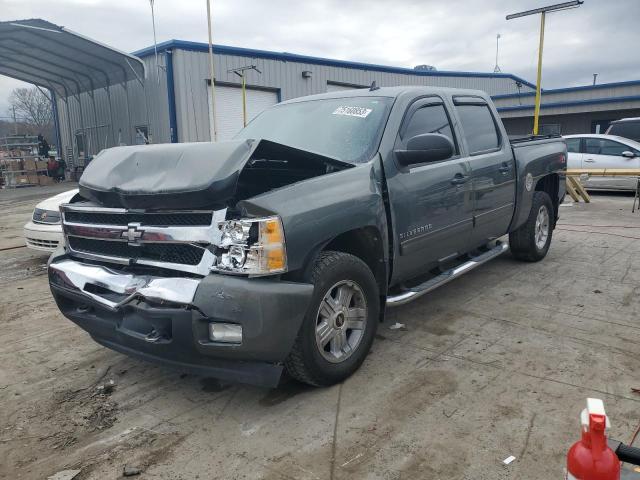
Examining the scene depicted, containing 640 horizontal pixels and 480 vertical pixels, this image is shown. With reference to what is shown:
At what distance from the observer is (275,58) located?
2027 cm

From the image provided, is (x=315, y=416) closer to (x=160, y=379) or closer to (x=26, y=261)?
(x=160, y=379)

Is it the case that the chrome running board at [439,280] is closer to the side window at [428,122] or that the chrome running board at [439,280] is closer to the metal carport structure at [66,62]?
the side window at [428,122]

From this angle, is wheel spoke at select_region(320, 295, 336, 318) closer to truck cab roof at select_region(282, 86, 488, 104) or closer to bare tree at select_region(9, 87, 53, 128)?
truck cab roof at select_region(282, 86, 488, 104)

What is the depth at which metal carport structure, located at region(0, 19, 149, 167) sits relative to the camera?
1559cm

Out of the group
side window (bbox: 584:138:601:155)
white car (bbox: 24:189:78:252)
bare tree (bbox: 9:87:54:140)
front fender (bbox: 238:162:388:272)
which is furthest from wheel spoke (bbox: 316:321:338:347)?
bare tree (bbox: 9:87:54:140)

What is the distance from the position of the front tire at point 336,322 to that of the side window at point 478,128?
82.1 inches

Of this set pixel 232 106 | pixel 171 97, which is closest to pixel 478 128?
pixel 171 97

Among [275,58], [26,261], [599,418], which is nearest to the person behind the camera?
[599,418]

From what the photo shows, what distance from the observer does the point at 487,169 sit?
4.82 meters

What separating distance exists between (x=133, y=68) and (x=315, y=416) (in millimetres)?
17659

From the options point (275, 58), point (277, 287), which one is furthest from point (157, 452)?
point (275, 58)

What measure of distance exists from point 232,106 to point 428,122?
16121mm

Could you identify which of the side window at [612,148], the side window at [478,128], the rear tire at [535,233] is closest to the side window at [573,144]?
the side window at [612,148]

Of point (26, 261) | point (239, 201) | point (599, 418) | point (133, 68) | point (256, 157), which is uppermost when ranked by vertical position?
point (133, 68)
